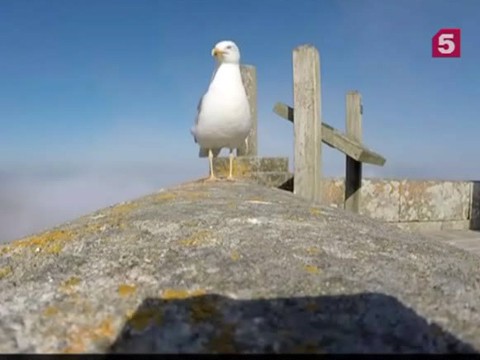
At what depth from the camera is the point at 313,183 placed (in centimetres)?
494

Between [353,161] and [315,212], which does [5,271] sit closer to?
[315,212]

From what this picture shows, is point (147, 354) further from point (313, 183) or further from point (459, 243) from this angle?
point (459, 243)

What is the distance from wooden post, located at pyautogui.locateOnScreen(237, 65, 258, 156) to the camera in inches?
215

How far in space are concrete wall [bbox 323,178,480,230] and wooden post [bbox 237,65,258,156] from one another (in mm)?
2502

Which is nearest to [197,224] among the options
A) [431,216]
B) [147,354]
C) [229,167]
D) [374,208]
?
[147,354]

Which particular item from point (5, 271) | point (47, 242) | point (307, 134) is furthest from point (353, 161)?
point (5, 271)

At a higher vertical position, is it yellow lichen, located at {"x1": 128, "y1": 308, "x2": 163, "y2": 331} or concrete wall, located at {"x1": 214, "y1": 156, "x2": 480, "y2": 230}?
yellow lichen, located at {"x1": 128, "y1": 308, "x2": 163, "y2": 331}

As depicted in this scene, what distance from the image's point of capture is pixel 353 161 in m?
6.47

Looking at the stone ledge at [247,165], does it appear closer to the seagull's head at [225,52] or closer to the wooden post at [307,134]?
the wooden post at [307,134]

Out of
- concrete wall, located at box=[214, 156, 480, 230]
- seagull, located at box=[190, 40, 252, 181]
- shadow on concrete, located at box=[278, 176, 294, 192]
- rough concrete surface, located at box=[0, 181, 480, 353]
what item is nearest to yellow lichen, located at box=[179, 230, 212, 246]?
rough concrete surface, located at box=[0, 181, 480, 353]

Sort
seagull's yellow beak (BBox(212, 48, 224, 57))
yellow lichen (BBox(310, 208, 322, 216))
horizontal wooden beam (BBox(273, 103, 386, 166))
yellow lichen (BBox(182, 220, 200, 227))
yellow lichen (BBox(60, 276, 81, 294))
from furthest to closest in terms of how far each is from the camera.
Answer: horizontal wooden beam (BBox(273, 103, 386, 166)), seagull's yellow beak (BBox(212, 48, 224, 57)), yellow lichen (BBox(310, 208, 322, 216)), yellow lichen (BBox(182, 220, 200, 227)), yellow lichen (BBox(60, 276, 81, 294))

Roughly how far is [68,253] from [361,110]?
18.9ft

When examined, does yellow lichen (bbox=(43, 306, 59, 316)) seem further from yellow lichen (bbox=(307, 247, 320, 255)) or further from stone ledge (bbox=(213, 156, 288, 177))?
stone ledge (bbox=(213, 156, 288, 177))

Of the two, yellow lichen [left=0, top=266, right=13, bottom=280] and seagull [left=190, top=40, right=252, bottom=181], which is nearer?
yellow lichen [left=0, top=266, right=13, bottom=280]
